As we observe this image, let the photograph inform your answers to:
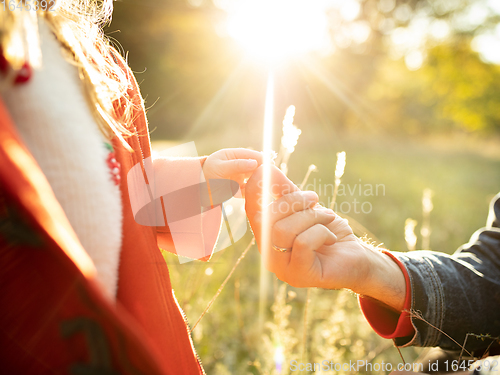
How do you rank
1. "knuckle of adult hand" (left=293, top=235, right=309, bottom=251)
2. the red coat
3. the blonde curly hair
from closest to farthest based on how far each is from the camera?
1. the red coat
2. the blonde curly hair
3. "knuckle of adult hand" (left=293, top=235, right=309, bottom=251)

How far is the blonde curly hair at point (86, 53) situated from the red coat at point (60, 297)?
0.19m

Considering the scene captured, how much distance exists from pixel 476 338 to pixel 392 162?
32.6 feet

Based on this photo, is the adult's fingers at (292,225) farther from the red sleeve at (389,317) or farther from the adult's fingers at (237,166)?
the red sleeve at (389,317)

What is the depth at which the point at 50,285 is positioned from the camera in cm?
61

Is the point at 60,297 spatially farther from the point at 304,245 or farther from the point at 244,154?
the point at 244,154

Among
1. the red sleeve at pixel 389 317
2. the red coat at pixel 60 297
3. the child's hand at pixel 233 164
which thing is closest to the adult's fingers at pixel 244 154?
the child's hand at pixel 233 164

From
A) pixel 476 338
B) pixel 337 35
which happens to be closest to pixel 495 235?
pixel 476 338

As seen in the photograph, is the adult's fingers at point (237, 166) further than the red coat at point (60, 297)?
Yes

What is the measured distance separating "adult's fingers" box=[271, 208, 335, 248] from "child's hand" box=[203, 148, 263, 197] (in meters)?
0.24

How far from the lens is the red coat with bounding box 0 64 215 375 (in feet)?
1.56

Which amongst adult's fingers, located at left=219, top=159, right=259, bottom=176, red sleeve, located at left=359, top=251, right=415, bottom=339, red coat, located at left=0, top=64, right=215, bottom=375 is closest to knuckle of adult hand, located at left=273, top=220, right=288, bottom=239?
adult's fingers, located at left=219, top=159, right=259, bottom=176

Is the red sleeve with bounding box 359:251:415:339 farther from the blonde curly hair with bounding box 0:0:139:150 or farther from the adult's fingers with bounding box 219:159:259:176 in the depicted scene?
the blonde curly hair with bounding box 0:0:139:150

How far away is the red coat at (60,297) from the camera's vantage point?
477 mm

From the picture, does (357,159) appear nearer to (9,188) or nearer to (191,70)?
A: (191,70)
